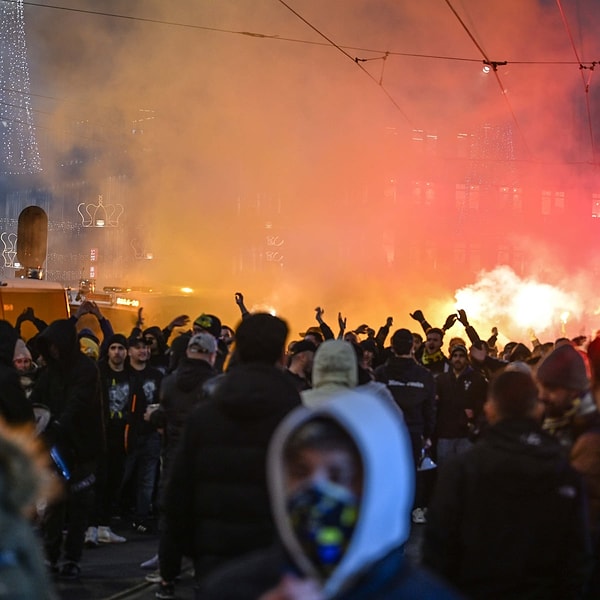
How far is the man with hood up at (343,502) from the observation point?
179cm

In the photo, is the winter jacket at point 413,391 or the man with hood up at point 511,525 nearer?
the man with hood up at point 511,525

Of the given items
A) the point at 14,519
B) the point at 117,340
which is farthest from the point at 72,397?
the point at 14,519

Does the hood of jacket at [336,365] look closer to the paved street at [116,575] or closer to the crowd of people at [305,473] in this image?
the crowd of people at [305,473]

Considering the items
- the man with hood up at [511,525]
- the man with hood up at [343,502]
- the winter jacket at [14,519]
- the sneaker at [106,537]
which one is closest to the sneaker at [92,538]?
the sneaker at [106,537]

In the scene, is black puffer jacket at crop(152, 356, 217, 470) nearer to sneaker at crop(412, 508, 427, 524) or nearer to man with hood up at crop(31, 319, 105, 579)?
man with hood up at crop(31, 319, 105, 579)

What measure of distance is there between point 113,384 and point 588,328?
32668 millimetres

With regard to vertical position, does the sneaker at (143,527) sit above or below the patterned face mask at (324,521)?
below

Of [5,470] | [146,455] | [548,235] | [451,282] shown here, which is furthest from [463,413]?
[548,235]

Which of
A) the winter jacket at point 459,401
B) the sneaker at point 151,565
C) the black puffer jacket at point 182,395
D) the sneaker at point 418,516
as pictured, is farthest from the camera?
the sneaker at point 418,516

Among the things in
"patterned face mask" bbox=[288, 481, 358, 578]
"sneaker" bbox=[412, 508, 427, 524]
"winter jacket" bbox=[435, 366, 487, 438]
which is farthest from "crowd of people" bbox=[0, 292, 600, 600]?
"sneaker" bbox=[412, 508, 427, 524]

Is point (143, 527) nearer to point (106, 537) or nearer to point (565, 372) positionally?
point (106, 537)

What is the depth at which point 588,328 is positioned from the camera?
1581 inches

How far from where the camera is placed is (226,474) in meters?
3.86

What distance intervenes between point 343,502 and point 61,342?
18.0 feet
